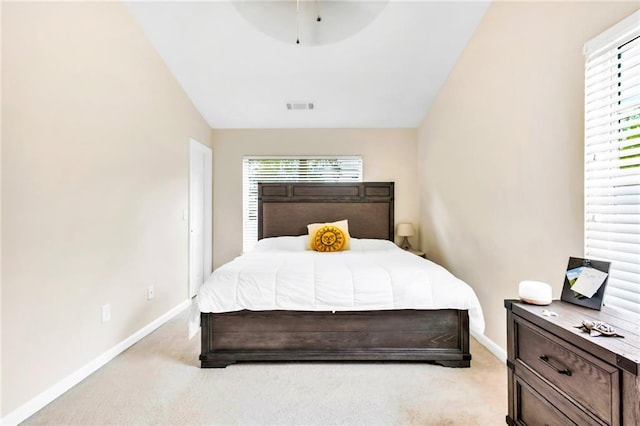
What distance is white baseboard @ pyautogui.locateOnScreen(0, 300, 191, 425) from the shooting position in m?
1.76

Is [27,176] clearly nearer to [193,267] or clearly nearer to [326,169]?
[193,267]

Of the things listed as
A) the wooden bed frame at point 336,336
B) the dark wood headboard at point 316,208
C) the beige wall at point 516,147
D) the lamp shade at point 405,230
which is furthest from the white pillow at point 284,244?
the beige wall at point 516,147

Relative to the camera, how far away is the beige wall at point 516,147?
1.86 meters

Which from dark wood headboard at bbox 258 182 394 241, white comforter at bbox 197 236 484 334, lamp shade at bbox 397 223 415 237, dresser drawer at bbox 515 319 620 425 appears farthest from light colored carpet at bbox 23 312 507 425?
dark wood headboard at bbox 258 182 394 241

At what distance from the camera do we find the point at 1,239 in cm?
168

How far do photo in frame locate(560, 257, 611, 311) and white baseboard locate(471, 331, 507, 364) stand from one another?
3.68 feet

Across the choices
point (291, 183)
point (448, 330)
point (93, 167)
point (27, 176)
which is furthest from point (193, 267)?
point (448, 330)

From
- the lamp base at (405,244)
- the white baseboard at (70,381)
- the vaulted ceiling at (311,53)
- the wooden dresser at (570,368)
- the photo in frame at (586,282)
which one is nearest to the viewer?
the wooden dresser at (570,368)

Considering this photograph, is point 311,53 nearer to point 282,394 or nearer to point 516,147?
point 516,147

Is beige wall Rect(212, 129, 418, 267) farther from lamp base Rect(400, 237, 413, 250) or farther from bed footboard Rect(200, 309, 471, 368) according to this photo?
bed footboard Rect(200, 309, 471, 368)

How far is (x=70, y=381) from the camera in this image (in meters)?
2.11

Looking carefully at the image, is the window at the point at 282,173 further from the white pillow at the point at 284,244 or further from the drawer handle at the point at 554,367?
the drawer handle at the point at 554,367

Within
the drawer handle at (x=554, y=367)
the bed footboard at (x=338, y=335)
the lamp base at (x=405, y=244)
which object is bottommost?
the bed footboard at (x=338, y=335)

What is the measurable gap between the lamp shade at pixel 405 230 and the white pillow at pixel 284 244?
1.28 meters
